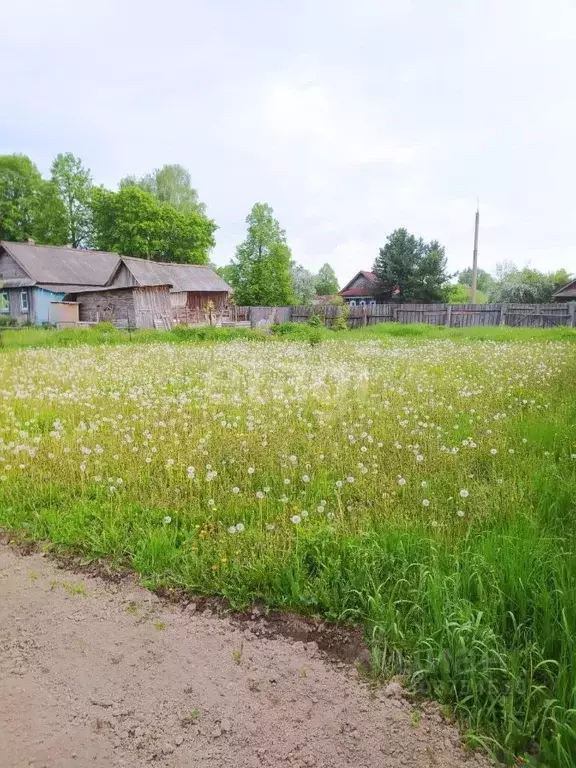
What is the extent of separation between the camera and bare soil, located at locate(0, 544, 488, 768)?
192cm

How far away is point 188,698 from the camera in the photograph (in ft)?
7.20

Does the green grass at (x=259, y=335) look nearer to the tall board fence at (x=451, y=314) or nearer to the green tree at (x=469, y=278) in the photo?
the tall board fence at (x=451, y=314)

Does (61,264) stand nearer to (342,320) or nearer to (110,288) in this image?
(110,288)

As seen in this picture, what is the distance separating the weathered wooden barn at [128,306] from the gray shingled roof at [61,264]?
2.99m

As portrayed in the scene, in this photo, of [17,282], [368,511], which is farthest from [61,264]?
[368,511]

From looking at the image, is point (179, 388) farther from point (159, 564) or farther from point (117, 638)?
point (117, 638)

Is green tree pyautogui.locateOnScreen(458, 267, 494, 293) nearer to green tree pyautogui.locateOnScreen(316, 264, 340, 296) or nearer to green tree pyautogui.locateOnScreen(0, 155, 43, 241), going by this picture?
green tree pyautogui.locateOnScreen(316, 264, 340, 296)

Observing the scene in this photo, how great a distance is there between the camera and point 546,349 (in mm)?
14438

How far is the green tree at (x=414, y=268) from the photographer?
4344cm

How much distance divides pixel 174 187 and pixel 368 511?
2714 inches

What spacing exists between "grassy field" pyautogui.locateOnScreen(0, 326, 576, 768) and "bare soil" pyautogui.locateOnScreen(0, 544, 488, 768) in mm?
205

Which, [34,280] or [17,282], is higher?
[34,280]

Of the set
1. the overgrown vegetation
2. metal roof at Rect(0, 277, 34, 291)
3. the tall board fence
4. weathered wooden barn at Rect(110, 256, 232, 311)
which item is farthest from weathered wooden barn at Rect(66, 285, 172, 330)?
the overgrown vegetation

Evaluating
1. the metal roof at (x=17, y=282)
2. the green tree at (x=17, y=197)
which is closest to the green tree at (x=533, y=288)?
the metal roof at (x=17, y=282)
